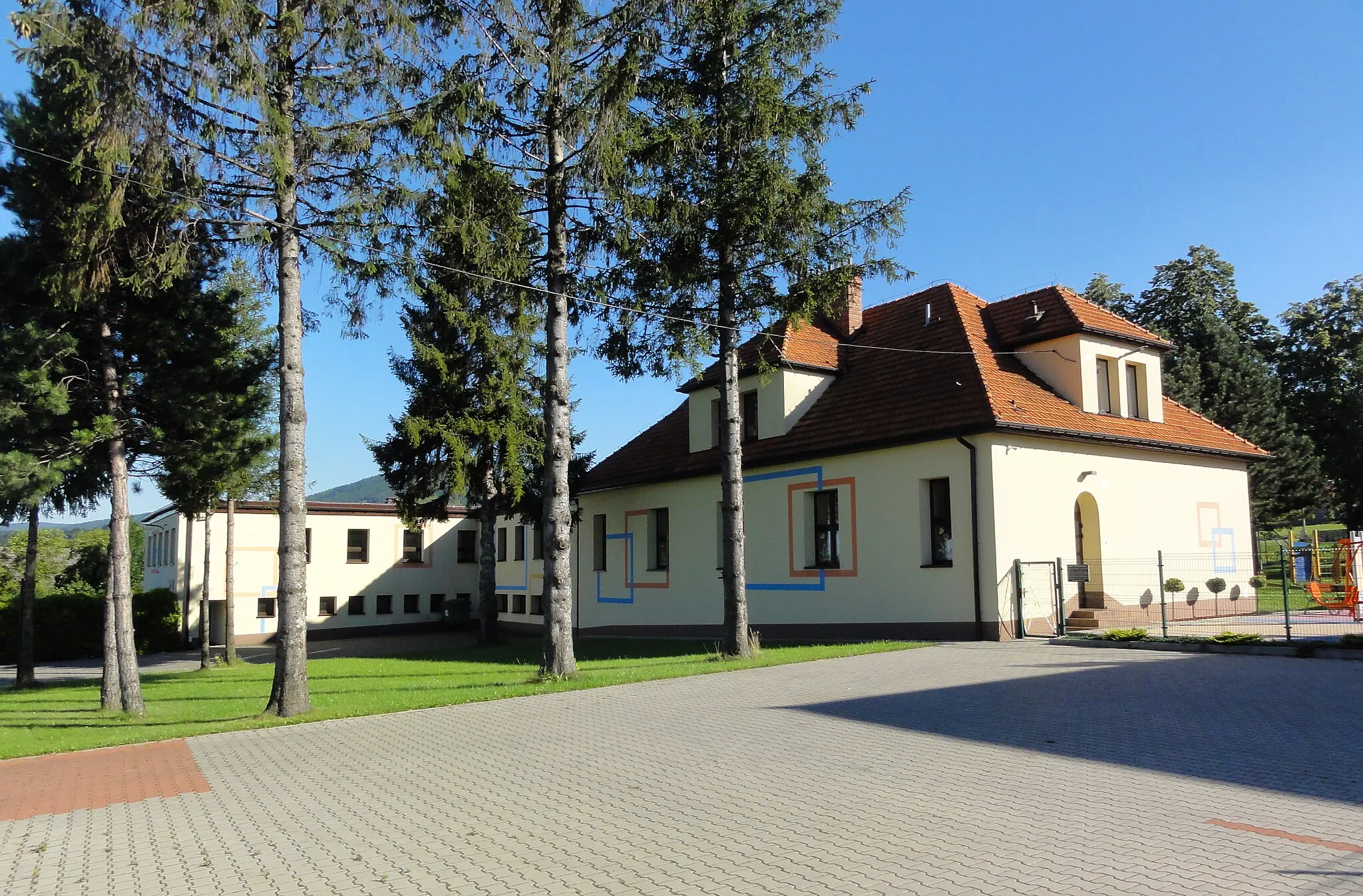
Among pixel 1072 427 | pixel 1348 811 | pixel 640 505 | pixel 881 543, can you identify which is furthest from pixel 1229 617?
pixel 1348 811

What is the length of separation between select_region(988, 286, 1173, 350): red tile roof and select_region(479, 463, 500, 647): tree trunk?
14.2 m

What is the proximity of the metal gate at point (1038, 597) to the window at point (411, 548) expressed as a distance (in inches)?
1207

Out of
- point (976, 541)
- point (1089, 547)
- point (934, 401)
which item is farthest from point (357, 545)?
point (1089, 547)

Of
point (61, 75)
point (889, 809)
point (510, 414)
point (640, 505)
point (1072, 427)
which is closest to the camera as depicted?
point (889, 809)

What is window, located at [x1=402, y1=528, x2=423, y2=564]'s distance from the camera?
4366 centimetres

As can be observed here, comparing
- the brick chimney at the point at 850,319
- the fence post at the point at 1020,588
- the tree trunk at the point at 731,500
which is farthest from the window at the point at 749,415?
the fence post at the point at 1020,588

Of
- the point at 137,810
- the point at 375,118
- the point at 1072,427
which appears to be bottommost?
the point at 137,810

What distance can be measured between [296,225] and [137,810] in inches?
329

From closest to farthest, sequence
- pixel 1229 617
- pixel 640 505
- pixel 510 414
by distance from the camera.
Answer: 1. pixel 1229 617
2. pixel 510 414
3. pixel 640 505

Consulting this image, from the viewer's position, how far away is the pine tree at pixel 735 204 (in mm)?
16203

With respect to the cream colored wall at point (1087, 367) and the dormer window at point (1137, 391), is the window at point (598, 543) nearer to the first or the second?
the cream colored wall at point (1087, 367)

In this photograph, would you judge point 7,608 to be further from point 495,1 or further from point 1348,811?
point 1348,811

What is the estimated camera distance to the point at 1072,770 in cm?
774

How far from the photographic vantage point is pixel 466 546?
45.2 meters
